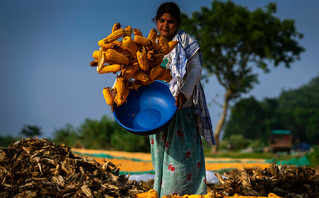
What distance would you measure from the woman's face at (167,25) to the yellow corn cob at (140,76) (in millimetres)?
570

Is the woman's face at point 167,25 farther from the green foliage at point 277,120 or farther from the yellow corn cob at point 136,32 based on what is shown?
the green foliage at point 277,120

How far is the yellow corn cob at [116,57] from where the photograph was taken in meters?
2.23

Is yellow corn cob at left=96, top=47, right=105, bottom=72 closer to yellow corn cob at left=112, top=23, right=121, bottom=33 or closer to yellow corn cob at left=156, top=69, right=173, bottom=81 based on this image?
yellow corn cob at left=112, top=23, right=121, bottom=33

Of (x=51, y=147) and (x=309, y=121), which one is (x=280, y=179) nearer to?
(x=51, y=147)

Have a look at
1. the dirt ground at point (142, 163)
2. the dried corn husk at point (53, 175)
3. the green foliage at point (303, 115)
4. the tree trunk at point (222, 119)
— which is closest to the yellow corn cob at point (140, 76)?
the dried corn husk at point (53, 175)

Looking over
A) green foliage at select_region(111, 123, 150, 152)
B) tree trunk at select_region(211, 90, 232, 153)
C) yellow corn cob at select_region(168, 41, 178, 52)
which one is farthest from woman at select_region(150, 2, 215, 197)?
tree trunk at select_region(211, 90, 232, 153)

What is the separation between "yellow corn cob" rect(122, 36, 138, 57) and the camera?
7.47 feet

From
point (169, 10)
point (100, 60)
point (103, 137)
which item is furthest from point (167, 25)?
point (103, 137)

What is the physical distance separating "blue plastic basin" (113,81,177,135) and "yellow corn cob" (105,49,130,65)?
0.41 meters

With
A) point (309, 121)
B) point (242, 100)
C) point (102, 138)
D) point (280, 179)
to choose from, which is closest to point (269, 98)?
point (309, 121)

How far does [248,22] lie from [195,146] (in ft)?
49.4

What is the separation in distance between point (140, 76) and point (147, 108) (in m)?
0.36

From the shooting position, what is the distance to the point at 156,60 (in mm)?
2391

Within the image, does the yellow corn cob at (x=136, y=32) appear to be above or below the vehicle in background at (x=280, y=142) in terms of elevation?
above
